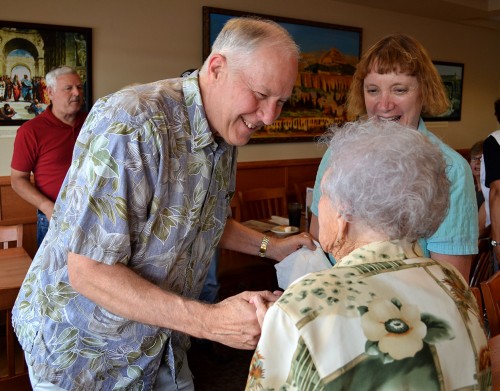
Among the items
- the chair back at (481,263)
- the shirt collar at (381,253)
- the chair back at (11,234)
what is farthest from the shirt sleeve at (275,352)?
the chair back at (11,234)

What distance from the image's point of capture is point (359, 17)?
5867 mm

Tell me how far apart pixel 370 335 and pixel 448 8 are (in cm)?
606

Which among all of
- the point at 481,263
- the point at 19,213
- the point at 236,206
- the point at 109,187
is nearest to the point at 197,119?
the point at 109,187

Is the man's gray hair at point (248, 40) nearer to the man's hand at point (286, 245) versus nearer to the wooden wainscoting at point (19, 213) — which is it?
the man's hand at point (286, 245)

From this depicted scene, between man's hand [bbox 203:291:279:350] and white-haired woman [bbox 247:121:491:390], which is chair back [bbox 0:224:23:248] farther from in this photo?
white-haired woman [bbox 247:121:491:390]

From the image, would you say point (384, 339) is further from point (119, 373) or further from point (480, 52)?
point (480, 52)

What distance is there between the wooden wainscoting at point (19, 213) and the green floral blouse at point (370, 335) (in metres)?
3.43

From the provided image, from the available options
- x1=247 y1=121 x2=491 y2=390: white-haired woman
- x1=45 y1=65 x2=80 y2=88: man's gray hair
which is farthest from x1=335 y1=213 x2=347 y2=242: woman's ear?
x1=45 y1=65 x2=80 y2=88: man's gray hair

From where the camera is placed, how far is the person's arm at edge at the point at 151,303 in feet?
3.89

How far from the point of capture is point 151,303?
1.20 metres

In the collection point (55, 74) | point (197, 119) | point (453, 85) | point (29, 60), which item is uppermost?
point (453, 85)

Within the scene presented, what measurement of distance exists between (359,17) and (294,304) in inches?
221

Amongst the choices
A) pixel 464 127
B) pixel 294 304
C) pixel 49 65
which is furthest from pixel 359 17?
pixel 294 304

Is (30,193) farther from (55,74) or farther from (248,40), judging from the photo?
(248,40)
